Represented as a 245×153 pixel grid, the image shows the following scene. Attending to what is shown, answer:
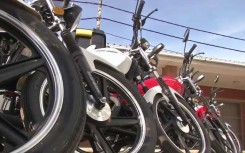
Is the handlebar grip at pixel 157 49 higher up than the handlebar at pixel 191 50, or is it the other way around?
the handlebar at pixel 191 50

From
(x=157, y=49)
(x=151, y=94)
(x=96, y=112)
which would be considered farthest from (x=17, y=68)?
(x=157, y=49)

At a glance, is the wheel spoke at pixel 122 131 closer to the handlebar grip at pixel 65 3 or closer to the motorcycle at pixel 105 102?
the motorcycle at pixel 105 102

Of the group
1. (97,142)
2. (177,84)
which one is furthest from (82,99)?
(177,84)

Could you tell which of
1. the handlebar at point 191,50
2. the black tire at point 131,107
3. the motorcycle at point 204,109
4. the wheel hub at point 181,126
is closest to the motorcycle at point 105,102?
the black tire at point 131,107

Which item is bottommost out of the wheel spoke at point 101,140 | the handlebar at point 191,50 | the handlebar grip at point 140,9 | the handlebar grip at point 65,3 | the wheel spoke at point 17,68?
the wheel spoke at point 101,140

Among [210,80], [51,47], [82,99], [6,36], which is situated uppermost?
[210,80]

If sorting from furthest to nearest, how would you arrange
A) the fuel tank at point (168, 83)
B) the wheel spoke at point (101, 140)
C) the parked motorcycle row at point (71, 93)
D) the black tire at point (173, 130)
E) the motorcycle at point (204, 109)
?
the motorcycle at point (204, 109) < the fuel tank at point (168, 83) < the black tire at point (173, 130) < the wheel spoke at point (101, 140) < the parked motorcycle row at point (71, 93)

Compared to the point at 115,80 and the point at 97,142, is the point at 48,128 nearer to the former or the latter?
the point at 97,142

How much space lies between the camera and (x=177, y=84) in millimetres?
4371

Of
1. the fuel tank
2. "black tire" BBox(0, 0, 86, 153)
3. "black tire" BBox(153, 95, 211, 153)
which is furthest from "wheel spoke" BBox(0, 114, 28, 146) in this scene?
the fuel tank

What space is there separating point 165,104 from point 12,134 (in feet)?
6.87

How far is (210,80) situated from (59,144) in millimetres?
10523

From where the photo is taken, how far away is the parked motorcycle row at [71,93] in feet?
4.95

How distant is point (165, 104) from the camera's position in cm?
337
